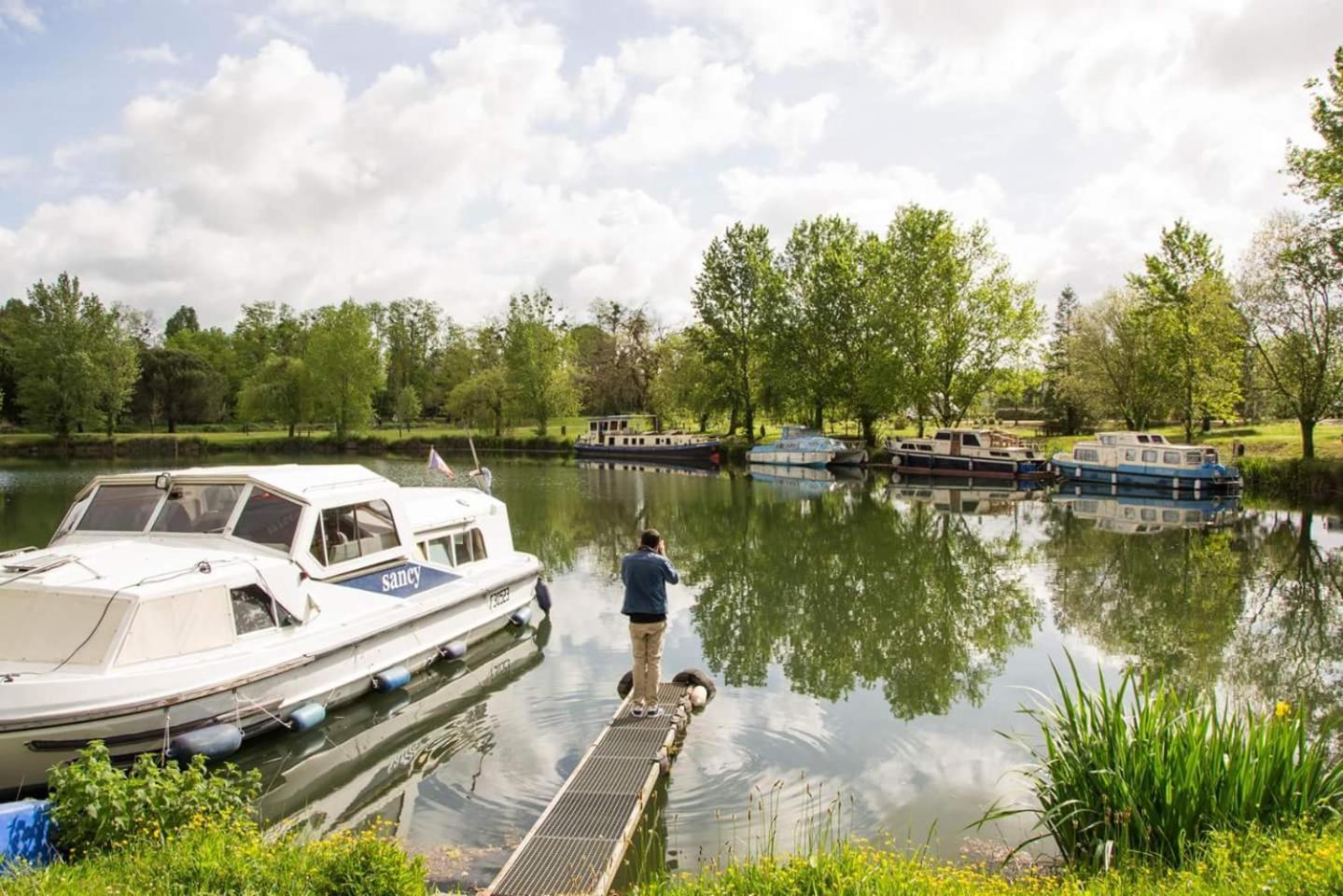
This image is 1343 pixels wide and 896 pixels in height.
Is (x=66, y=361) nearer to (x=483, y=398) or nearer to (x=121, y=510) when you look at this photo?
(x=483, y=398)

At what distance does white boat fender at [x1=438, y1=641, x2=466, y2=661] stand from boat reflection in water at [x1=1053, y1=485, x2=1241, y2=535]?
2274cm

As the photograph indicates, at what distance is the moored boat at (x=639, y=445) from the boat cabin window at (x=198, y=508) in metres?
48.6

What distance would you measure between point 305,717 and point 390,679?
5.48 feet

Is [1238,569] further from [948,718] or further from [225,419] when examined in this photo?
[225,419]

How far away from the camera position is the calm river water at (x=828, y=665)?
8805 mm

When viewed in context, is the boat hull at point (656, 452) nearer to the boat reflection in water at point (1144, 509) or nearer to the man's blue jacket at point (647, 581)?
the boat reflection in water at point (1144, 509)

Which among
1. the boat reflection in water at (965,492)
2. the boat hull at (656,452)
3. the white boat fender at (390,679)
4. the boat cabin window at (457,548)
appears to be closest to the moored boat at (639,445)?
the boat hull at (656,452)

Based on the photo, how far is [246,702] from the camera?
9664 millimetres

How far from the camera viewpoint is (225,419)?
292 ft

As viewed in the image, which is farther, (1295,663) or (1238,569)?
(1238,569)

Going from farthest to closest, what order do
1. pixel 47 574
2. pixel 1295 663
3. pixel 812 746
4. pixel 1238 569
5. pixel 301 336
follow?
pixel 301 336 → pixel 1238 569 → pixel 1295 663 → pixel 812 746 → pixel 47 574

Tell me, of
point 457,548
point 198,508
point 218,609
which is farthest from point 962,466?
point 218,609

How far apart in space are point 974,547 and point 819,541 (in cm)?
431

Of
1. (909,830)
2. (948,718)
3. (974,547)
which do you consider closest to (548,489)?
(974,547)
